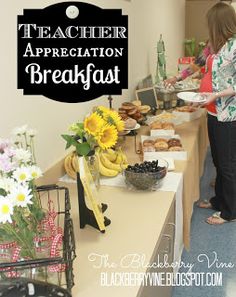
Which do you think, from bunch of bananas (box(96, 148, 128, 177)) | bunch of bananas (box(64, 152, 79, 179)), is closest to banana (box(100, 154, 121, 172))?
bunch of bananas (box(96, 148, 128, 177))

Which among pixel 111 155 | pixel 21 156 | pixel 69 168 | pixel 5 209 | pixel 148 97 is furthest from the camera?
pixel 148 97

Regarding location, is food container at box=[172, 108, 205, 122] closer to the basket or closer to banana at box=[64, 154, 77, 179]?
banana at box=[64, 154, 77, 179]

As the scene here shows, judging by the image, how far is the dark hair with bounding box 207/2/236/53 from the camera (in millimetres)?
2129

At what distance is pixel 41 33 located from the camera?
156 centimetres

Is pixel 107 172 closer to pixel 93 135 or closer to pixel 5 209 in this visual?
pixel 93 135

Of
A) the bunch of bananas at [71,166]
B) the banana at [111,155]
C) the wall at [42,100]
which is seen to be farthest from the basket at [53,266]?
the banana at [111,155]

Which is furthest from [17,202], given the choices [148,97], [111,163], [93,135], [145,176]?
[148,97]

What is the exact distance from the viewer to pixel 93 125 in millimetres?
1209

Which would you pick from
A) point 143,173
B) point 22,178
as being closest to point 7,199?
point 22,178

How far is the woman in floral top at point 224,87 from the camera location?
212 cm

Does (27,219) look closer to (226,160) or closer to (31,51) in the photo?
(31,51)

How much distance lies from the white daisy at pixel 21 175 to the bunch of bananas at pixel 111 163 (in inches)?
30.4

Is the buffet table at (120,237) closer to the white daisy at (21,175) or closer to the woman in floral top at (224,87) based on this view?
the white daisy at (21,175)

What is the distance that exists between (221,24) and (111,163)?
3.44 feet
